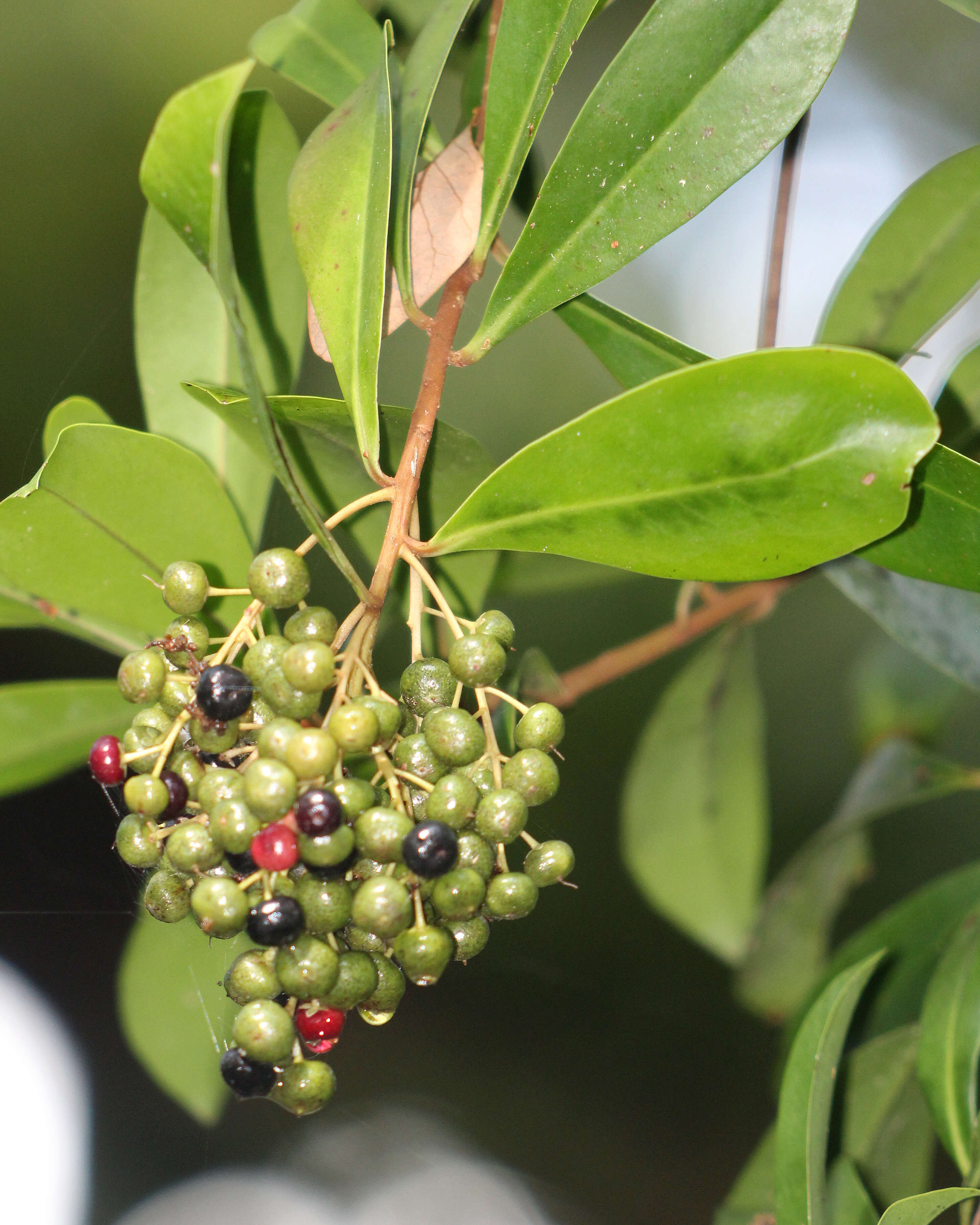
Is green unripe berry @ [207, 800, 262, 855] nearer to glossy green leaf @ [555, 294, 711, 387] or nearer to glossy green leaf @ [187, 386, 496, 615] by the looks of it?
glossy green leaf @ [187, 386, 496, 615]

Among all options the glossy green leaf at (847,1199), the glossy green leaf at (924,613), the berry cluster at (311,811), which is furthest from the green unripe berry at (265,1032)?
the glossy green leaf at (924,613)

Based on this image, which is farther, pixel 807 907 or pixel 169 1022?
pixel 807 907

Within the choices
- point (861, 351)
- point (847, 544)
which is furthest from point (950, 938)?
point (861, 351)

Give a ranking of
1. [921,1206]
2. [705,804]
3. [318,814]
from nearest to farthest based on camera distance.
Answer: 1. [318,814]
2. [921,1206]
3. [705,804]

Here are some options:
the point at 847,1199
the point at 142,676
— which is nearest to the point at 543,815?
the point at 142,676

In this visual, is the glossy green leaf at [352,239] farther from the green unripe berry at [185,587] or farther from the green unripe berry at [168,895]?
the green unripe berry at [168,895]

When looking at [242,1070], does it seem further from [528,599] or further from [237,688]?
[528,599]

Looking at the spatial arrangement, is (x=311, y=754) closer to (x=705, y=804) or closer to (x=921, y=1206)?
(x=921, y=1206)
